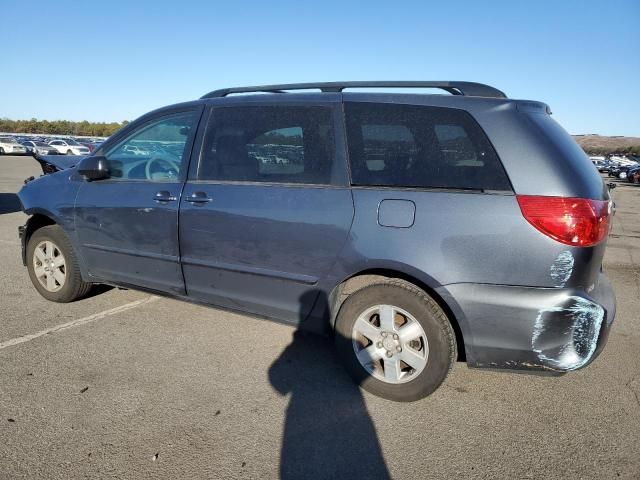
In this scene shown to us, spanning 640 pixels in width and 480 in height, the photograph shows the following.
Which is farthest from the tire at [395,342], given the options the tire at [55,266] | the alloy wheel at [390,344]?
the tire at [55,266]

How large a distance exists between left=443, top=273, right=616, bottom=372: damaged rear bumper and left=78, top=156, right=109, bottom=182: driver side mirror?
9.21 ft

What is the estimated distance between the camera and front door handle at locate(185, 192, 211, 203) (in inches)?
119

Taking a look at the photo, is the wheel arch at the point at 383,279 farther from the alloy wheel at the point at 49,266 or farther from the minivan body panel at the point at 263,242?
the alloy wheel at the point at 49,266

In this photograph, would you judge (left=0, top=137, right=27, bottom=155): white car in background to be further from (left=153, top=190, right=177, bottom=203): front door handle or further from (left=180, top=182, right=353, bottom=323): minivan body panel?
(left=180, top=182, right=353, bottom=323): minivan body panel

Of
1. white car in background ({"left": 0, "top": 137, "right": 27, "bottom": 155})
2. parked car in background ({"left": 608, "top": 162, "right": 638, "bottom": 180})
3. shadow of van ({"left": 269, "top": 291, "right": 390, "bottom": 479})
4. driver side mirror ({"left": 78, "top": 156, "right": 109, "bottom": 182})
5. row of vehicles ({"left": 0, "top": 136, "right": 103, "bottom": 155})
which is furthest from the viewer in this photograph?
white car in background ({"left": 0, "top": 137, "right": 27, "bottom": 155})

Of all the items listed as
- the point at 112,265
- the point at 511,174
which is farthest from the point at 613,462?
the point at 112,265

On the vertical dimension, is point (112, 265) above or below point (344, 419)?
above

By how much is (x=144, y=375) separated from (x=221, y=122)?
1803 mm

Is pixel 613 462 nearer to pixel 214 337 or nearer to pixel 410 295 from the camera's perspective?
pixel 410 295

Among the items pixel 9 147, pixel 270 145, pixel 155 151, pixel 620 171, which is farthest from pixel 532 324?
pixel 9 147

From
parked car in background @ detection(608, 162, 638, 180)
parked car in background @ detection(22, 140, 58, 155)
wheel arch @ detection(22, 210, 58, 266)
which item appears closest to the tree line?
parked car in background @ detection(22, 140, 58, 155)

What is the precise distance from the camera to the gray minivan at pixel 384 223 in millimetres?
2246

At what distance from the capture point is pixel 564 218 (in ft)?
7.14

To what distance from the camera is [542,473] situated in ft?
6.72
